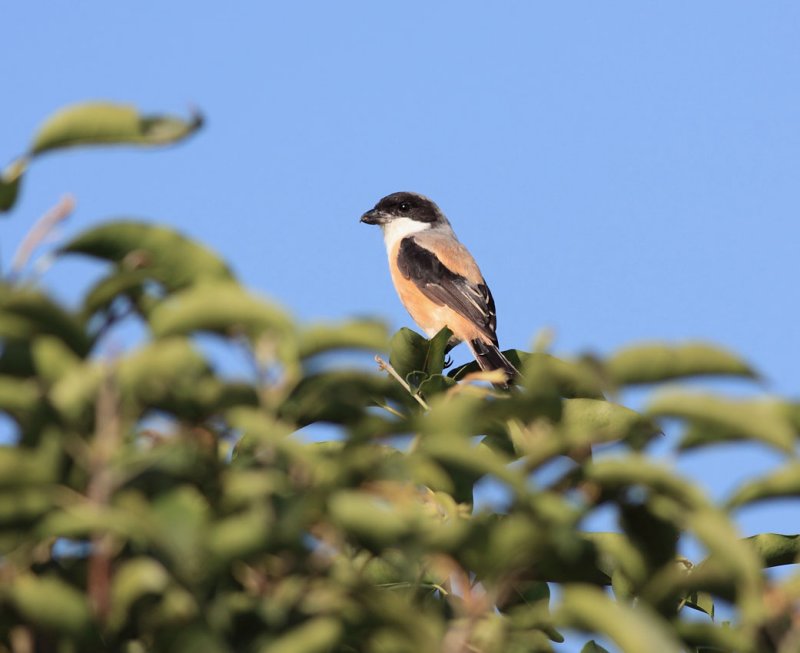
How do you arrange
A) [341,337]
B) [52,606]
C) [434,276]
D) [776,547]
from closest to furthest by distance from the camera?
[52,606]
[341,337]
[776,547]
[434,276]

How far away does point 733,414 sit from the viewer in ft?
5.37

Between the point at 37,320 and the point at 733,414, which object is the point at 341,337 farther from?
the point at 733,414

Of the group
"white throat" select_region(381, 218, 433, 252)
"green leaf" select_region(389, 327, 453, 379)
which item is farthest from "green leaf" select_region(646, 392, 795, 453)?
Answer: "white throat" select_region(381, 218, 433, 252)

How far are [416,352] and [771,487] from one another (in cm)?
212

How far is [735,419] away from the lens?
1640 mm

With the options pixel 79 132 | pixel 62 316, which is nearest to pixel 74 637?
pixel 62 316

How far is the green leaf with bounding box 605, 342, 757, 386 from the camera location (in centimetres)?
172

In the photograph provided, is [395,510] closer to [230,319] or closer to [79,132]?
[230,319]

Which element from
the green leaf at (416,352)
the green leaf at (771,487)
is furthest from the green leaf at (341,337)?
the green leaf at (416,352)

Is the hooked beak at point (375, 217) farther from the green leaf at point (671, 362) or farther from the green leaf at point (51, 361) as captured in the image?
the green leaf at point (51, 361)

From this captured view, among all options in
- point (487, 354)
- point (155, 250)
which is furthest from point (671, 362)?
point (487, 354)

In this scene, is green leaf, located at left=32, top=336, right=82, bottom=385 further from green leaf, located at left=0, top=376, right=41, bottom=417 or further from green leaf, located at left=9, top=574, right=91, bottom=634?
green leaf, located at left=9, top=574, right=91, bottom=634

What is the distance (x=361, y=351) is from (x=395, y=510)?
251 millimetres

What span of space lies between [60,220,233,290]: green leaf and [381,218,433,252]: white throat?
10.4m
